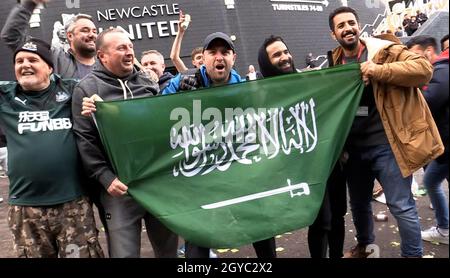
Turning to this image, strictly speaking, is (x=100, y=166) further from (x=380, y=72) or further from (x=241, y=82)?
(x=380, y=72)

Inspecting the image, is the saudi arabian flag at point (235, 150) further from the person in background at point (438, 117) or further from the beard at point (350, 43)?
the person in background at point (438, 117)

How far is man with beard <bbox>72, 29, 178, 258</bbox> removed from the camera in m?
2.79

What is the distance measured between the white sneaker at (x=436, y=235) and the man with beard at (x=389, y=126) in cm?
77

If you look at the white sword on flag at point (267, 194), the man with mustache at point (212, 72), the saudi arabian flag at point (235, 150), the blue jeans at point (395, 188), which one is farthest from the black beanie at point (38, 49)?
the blue jeans at point (395, 188)

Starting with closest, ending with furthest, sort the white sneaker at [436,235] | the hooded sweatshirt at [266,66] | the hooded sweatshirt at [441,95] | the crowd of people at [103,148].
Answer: the hooded sweatshirt at [441,95], the crowd of people at [103,148], the hooded sweatshirt at [266,66], the white sneaker at [436,235]

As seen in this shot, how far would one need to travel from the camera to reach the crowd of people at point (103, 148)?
275 cm

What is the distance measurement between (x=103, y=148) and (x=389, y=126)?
2.13 metres

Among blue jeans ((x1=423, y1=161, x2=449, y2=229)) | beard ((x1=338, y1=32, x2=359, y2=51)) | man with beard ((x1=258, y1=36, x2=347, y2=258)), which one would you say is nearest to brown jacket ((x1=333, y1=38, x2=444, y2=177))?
beard ((x1=338, y1=32, x2=359, y2=51))

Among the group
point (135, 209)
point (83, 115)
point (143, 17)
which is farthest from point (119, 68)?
point (143, 17)

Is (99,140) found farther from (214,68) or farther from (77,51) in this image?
(77,51)

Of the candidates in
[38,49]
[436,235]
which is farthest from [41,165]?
[436,235]

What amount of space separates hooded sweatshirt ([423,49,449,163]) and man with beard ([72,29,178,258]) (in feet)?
6.69

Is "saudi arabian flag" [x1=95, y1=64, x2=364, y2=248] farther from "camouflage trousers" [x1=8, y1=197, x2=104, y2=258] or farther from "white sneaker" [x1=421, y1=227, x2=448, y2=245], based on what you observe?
"white sneaker" [x1=421, y1=227, x2=448, y2=245]

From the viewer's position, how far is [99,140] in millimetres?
2879
